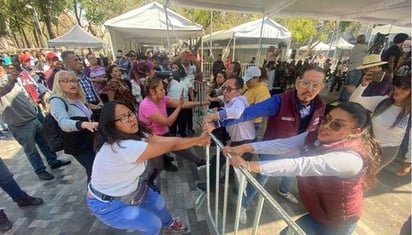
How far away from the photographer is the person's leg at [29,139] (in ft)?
10.9

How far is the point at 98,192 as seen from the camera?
1.78m

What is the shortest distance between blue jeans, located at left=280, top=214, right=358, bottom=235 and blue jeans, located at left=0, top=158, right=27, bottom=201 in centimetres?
323

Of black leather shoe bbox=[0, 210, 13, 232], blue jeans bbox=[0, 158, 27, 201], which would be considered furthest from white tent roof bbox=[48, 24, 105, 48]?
black leather shoe bbox=[0, 210, 13, 232]

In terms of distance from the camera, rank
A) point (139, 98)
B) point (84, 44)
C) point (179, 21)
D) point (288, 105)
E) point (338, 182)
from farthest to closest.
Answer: point (84, 44) → point (179, 21) → point (139, 98) → point (288, 105) → point (338, 182)

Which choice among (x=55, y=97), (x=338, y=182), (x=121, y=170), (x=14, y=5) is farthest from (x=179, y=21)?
(x=14, y=5)

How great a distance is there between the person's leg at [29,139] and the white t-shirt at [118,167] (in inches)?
92.7

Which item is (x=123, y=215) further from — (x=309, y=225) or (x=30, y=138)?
(x=30, y=138)

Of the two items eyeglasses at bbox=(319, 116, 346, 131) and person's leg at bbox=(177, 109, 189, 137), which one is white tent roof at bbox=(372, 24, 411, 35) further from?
eyeglasses at bbox=(319, 116, 346, 131)

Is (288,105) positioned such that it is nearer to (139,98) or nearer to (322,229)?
(322,229)

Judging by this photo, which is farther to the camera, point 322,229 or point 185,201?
point 185,201

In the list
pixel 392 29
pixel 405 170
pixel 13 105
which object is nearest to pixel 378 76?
pixel 405 170

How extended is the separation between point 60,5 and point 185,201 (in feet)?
82.9

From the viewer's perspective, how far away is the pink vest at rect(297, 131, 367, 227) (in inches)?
52.9

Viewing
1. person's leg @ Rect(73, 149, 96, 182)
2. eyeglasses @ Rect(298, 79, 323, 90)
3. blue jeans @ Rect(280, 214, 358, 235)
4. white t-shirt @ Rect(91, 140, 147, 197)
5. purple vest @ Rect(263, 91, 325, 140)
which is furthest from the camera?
person's leg @ Rect(73, 149, 96, 182)
